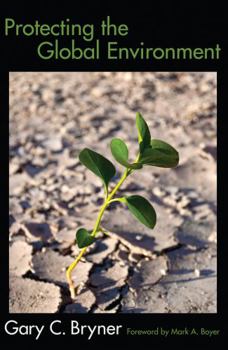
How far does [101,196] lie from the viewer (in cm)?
200

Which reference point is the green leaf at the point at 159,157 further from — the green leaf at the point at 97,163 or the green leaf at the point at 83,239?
the green leaf at the point at 83,239

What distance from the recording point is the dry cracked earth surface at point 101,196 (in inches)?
60.4

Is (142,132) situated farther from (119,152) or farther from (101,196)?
(101,196)

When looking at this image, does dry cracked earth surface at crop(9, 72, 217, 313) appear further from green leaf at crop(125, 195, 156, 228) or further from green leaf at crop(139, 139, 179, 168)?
green leaf at crop(139, 139, 179, 168)

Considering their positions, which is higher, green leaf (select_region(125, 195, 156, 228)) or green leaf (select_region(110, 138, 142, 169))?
green leaf (select_region(110, 138, 142, 169))

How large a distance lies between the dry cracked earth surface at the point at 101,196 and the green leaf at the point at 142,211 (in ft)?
1.10

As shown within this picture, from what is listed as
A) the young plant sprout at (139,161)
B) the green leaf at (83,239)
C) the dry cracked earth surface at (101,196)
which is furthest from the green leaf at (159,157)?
the dry cracked earth surface at (101,196)

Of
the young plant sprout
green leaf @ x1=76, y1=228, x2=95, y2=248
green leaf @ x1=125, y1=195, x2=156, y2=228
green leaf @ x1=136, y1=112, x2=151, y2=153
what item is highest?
green leaf @ x1=136, y1=112, x2=151, y2=153

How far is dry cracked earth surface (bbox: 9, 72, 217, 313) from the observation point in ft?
5.04

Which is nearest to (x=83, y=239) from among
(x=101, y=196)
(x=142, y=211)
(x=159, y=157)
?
(x=142, y=211)

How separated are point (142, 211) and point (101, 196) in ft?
2.44

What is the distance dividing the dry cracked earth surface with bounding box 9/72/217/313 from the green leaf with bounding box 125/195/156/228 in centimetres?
33

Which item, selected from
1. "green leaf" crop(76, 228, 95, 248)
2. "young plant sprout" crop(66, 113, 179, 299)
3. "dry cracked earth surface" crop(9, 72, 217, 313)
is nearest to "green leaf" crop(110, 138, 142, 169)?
"young plant sprout" crop(66, 113, 179, 299)
